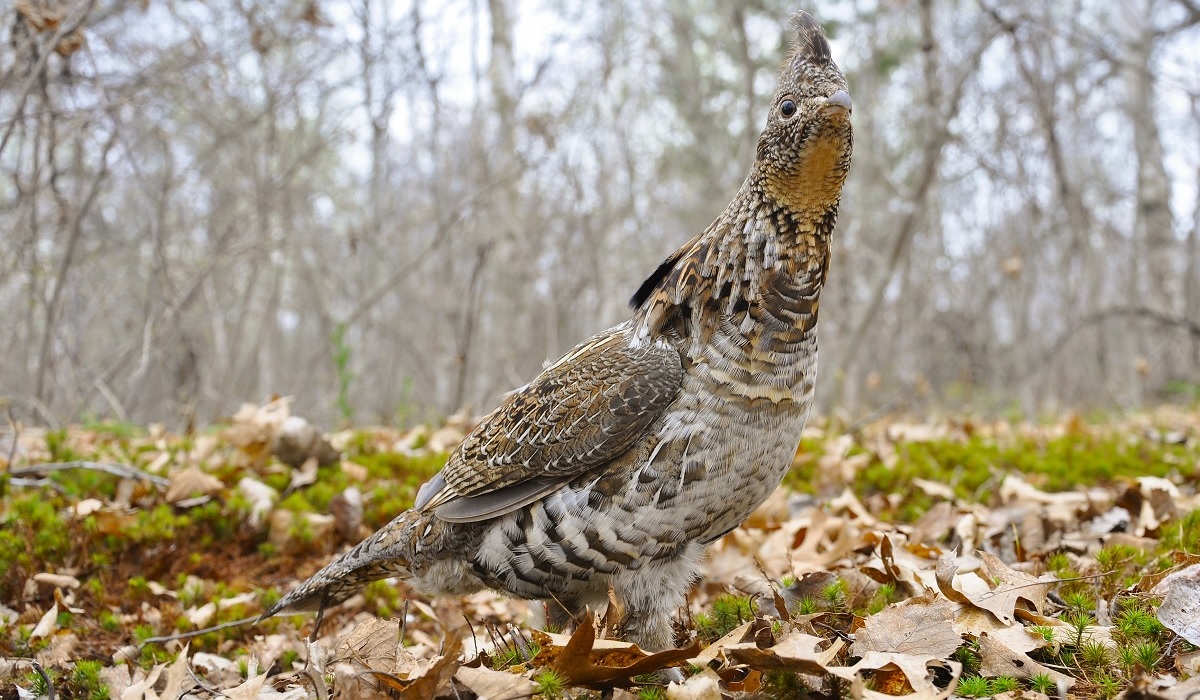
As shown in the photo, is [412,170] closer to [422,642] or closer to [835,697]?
[422,642]

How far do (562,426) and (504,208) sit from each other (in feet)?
29.1

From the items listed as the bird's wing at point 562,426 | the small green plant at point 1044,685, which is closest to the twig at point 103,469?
the bird's wing at point 562,426

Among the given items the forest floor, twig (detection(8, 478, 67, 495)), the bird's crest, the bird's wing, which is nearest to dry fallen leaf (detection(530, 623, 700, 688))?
the forest floor

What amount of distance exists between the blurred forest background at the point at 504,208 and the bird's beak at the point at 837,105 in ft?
14.6

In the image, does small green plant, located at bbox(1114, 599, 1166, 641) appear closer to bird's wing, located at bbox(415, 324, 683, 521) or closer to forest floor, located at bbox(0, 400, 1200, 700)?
forest floor, located at bbox(0, 400, 1200, 700)

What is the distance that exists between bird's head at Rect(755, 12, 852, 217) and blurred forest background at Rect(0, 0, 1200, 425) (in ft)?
14.0

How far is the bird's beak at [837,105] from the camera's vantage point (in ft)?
8.93

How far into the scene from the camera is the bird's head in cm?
279

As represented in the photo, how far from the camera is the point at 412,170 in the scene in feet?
66.5

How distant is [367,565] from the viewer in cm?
350

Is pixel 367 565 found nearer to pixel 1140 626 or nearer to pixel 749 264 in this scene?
pixel 749 264

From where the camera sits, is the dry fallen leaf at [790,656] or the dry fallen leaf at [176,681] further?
the dry fallen leaf at [176,681]

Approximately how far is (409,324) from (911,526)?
14.7 meters

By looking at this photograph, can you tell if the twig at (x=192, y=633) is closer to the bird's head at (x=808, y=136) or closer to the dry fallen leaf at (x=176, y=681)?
the dry fallen leaf at (x=176, y=681)
